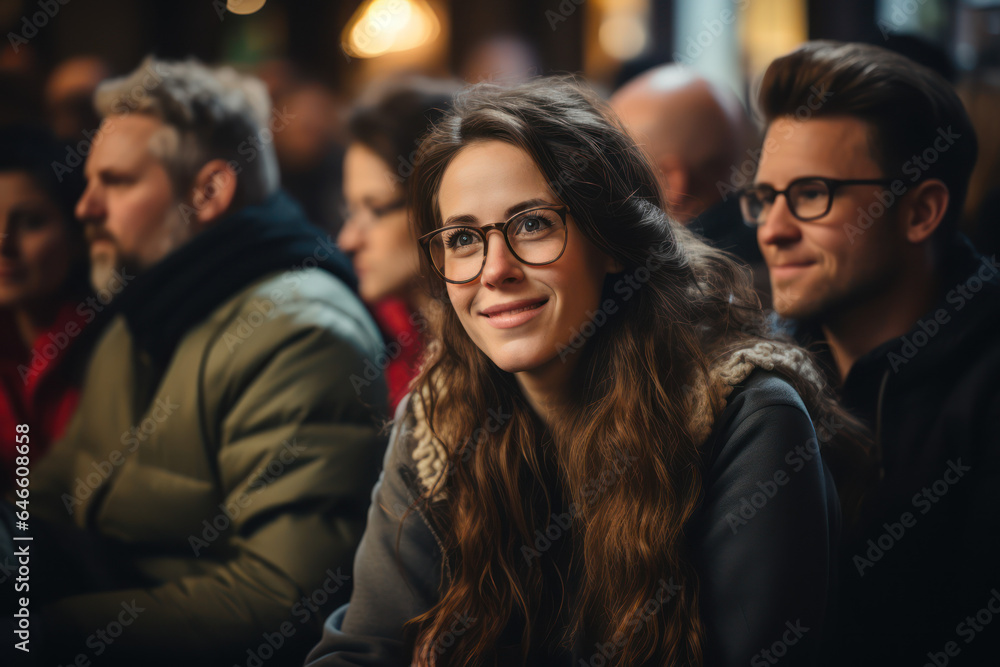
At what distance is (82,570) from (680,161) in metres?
1.80

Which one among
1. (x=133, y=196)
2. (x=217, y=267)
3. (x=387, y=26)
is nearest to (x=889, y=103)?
(x=217, y=267)

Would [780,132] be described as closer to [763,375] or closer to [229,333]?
[763,375]

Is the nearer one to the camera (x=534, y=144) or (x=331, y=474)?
(x=534, y=144)

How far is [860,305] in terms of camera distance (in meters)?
1.44

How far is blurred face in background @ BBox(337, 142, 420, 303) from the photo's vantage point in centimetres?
204

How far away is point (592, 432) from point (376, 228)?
1068mm

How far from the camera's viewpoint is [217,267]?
76.1 inches

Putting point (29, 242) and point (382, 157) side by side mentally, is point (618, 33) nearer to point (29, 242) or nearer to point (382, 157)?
point (382, 157)

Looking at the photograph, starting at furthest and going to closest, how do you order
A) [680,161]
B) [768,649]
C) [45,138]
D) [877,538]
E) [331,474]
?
1. [45,138]
2. [680,161]
3. [331,474]
4. [877,538]
5. [768,649]

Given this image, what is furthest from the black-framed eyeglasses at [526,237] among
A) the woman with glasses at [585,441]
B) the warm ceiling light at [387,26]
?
the warm ceiling light at [387,26]

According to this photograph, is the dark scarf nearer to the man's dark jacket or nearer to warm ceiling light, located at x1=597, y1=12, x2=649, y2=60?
the man's dark jacket

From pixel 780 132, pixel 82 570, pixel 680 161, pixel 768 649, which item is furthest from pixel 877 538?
pixel 82 570

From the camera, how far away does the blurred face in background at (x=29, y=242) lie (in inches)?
83.4

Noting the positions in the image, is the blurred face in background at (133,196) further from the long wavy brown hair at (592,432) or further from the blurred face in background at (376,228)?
the long wavy brown hair at (592,432)
